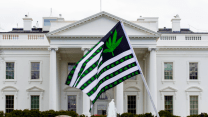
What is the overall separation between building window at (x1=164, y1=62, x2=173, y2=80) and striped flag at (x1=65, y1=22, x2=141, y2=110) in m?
22.5

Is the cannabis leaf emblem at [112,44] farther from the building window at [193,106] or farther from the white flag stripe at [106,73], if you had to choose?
the building window at [193,106]

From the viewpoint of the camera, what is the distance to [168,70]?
31.9m

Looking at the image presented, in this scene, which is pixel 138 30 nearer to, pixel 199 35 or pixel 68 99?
pixel 199 35

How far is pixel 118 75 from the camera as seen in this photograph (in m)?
10.2

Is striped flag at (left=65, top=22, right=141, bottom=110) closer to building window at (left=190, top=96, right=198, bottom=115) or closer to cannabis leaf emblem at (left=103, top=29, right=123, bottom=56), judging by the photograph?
cannabis leaf emblem at (left=103, top=29, right=123, bottom=56)

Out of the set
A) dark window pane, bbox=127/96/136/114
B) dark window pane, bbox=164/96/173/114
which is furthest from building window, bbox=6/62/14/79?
dark window pane, bbox=164/96/173/114

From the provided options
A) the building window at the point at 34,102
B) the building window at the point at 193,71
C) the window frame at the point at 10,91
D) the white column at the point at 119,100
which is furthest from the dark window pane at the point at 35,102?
the building window at the point at 193,71

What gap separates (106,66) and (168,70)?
22.7m

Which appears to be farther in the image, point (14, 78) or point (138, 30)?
point (14, 78)

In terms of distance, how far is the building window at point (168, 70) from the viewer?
→ 31.9 meters

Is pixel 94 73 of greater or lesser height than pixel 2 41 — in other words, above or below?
below

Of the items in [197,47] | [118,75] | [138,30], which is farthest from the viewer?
[197,47]

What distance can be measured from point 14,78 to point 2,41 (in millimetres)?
3977

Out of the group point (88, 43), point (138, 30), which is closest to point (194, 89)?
point (138, 30)
